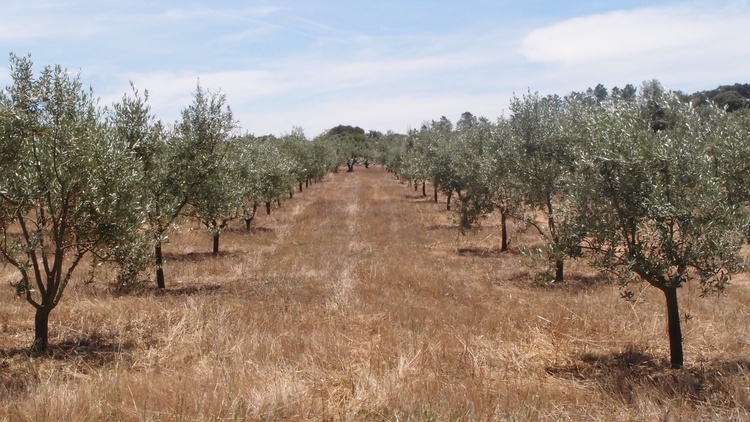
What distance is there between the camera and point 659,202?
10836mm

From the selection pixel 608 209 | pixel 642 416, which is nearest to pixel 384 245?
pixel 608 209

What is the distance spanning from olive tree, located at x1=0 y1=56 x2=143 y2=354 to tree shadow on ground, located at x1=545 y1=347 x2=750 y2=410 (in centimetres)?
997

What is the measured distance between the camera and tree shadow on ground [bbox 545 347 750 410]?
376 inches

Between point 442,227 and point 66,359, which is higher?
point 66,359

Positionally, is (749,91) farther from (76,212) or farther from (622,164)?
(76,212)

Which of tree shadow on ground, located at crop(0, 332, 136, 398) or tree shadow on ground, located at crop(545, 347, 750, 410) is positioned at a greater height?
tree shadow on ground, located at crop(0, 332, 136, 398)

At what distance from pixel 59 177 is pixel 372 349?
7432mm

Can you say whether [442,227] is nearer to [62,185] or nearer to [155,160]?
[155,160]

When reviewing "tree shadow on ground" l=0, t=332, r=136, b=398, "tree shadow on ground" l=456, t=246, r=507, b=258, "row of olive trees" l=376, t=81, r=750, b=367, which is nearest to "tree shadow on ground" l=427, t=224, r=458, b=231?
"tree shadow on ground" l=456, t=246, r=507, b=258

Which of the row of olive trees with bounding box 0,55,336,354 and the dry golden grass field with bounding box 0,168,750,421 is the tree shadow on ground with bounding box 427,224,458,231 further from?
the row of olive trees with bounding box 0,55,336,354

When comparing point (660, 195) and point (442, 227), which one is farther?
point (442, 227)

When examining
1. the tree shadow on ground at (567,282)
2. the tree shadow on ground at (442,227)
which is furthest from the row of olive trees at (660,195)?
the tree shadow on ground at (442,227)

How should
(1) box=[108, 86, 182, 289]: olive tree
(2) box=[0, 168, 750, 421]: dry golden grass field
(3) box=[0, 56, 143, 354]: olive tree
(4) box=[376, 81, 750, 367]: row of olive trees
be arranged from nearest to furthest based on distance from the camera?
(2) box=[0, 168, 750, 421]: dry golden grass field → (4) box=[376, 81, 750, 367]: row of olive trees → (3) box=[0, 56, 143, 354]: olive tree → (1) box=[108, 86, 182, 289]: olive tree

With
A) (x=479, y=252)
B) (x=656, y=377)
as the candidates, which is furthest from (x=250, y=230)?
(x=656, y=377)
